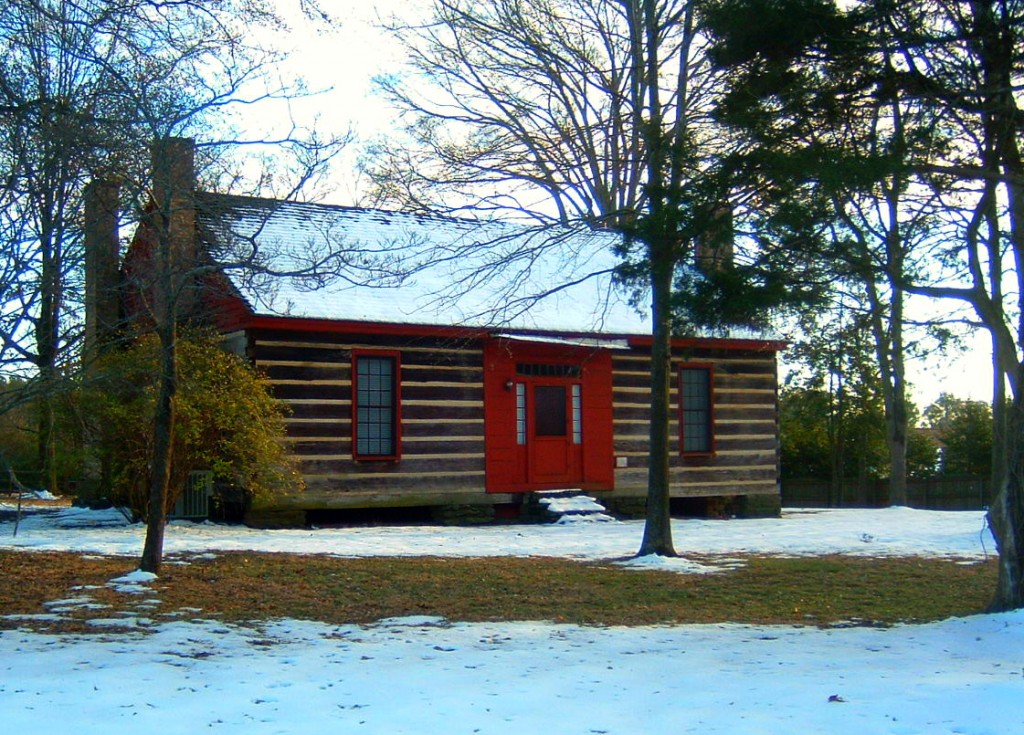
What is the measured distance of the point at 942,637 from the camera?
29.6 ft

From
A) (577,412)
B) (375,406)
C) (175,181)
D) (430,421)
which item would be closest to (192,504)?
(375,406)

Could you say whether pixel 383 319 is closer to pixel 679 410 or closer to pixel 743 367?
pixel 679 410

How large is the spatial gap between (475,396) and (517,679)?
12.9 metres

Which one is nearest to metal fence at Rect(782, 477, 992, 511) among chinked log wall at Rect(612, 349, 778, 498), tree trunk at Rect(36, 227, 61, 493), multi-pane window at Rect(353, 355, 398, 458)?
chinked log wall at Rect(612, 349, 778, 498)

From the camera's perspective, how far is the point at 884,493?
108 feet

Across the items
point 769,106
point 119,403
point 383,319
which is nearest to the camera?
point 769,106

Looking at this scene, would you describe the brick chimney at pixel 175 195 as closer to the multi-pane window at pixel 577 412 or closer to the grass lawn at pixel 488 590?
the grass lawn at pixel 488 590

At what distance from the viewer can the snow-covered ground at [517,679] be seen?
244 inches

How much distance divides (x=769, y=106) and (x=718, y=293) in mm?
1574

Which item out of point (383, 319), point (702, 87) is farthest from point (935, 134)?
point (383, 319)

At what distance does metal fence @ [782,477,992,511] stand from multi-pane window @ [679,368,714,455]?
33.8ft

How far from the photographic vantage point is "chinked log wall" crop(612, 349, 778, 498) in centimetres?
2178

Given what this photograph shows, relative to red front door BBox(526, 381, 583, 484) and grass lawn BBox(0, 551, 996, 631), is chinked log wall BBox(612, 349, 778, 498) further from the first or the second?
grass lawn BBox(0, 551, 996, 631)

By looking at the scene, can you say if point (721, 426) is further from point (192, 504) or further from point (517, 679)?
point (517, 679)
